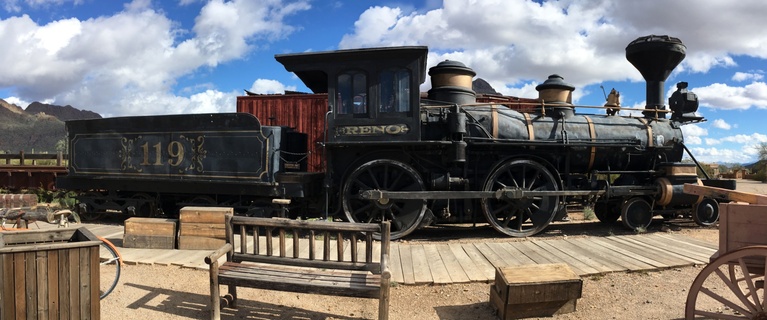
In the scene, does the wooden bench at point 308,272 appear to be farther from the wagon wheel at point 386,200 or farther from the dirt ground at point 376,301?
the wagon wheel at point 386,200

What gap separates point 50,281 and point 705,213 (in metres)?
9.22

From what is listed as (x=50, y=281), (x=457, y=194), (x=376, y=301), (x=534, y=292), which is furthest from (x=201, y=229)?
(x=534, y=292)

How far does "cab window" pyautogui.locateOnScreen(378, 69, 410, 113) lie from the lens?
6.82 meters

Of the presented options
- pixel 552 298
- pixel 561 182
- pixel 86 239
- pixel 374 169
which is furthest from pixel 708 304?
pixel 86 239

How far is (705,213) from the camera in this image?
25.3 ft

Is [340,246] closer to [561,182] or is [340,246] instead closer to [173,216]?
[561,182]

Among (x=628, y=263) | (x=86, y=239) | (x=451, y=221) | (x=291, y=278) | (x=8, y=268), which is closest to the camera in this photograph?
(x=8, y=268)

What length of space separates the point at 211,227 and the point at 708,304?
5664mm

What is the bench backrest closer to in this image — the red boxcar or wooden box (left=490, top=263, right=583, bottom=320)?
wooden box (left=490, top=263, right=583, bottom=320)

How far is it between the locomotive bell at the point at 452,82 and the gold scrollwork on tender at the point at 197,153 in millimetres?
4020

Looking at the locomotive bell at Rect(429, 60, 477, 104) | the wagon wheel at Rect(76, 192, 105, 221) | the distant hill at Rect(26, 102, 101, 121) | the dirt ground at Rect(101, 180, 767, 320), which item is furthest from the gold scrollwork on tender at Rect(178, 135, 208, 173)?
the distant hill at Rect(26, 102, 101, 121)

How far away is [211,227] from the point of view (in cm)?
587

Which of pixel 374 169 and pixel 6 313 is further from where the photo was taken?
pixel 374 169

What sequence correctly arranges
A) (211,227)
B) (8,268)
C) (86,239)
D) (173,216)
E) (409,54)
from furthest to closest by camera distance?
(173,216)
(409,54)
(211,227)
(86,239)
(8,268)
